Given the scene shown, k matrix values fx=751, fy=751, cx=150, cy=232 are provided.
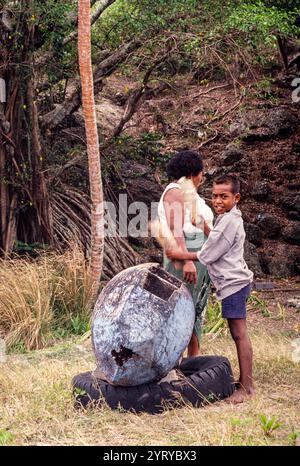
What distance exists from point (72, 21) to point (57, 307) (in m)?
4.13

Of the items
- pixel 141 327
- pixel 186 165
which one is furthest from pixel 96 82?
pixel 141 327

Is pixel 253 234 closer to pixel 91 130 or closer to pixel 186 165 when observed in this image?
pixel 91 130

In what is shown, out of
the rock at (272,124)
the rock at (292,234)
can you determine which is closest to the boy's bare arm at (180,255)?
the rock at (292,234)

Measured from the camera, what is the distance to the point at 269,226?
1391cm

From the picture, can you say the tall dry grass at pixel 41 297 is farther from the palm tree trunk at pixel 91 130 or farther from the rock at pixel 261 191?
the rock at pixel 261 191

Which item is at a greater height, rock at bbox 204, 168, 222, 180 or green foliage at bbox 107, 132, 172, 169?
green foliage at bbox 107, 132, 172, 169

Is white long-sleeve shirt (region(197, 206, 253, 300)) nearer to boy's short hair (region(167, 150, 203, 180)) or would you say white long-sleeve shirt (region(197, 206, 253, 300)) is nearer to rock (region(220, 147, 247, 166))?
boy's short hair (region(167, 150, 203, 180))

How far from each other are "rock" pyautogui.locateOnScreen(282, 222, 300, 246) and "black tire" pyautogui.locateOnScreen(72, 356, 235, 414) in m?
8.54

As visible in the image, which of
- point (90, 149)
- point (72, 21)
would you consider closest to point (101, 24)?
point (72, 21)

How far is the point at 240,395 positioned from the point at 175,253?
110 cm

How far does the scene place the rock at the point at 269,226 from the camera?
13.9m

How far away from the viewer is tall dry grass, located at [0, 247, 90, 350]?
27.3 ft

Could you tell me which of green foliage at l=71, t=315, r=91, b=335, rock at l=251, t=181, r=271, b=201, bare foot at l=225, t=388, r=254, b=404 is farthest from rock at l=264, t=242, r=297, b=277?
bare foot at l=225, t=388, r=254, b=404

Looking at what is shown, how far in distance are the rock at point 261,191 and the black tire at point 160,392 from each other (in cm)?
968
